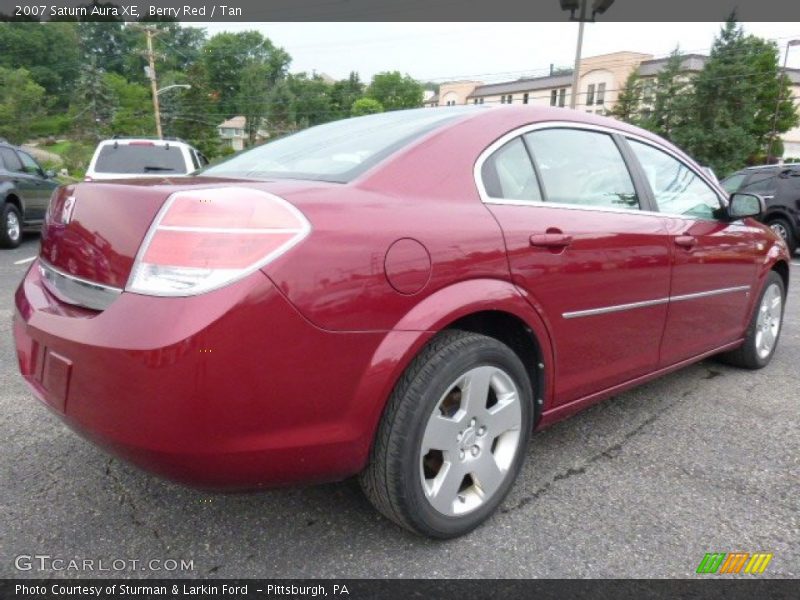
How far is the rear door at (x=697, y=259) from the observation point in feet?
9.50

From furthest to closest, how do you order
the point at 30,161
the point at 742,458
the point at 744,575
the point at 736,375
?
the point at 30,161 < the point at 736,375 < the point at 742,458 < the point at 744,575

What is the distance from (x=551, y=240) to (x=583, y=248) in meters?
0.20

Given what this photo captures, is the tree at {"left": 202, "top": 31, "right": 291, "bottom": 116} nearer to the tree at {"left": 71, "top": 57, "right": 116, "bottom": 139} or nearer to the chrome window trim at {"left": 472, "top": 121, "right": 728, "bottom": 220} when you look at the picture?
the tree at {"left": 71, "top": 57, "right": 116, "bottom": 139}

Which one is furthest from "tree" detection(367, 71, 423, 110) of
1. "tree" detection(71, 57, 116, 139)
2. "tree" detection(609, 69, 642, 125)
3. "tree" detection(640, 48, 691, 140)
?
"tree" detection(640, 48, 691, 140)

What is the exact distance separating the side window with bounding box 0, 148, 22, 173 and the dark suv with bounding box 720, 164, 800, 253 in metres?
12.6

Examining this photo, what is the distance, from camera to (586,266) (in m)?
2.31

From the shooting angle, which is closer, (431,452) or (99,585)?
(99,585)

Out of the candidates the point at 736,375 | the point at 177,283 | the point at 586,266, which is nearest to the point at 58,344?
the point at 177,283

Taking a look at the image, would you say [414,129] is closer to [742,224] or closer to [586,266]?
[586,266]

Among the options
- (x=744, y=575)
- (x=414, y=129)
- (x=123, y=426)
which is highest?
(x=414, y=129)

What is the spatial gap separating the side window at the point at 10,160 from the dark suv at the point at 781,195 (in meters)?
12.6

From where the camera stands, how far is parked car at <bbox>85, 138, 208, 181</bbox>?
8.38 m

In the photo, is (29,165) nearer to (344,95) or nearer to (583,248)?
(583,248)

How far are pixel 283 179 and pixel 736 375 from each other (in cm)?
341
